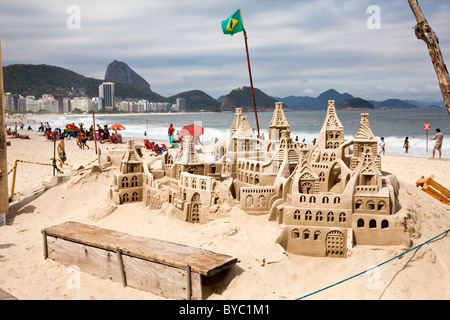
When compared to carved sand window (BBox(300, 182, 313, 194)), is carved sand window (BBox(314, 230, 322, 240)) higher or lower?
lower

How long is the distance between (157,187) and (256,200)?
4.72m

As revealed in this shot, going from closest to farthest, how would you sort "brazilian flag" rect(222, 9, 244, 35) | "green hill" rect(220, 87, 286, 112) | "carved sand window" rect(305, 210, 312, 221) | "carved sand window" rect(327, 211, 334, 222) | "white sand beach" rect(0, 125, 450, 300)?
1. "white sand beach" rect(0, 125, 450, 300)
2. "carved sand window" rect(327, 211, 334, 222)
3. "carved sand window" rect(305, 210, 312, 221)
4. "brazilian flag" rect(222, 9, 244, 35)
5. "green hill" rect(220, 87, 286, 112)

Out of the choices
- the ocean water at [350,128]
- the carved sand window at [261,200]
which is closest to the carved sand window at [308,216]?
the carved sand window at [261,200]

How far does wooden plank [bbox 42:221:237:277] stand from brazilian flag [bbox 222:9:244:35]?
13.6m

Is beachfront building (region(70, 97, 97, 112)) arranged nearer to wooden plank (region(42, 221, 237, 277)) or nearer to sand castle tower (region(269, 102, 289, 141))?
sand castle tower (region(269, 102, 289, 141))

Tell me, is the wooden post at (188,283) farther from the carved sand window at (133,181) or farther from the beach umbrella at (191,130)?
the beach umbrella at (191,130)

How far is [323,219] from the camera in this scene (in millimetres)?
12906

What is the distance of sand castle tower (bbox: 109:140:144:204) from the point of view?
18016 mm

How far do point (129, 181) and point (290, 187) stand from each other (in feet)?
25.2

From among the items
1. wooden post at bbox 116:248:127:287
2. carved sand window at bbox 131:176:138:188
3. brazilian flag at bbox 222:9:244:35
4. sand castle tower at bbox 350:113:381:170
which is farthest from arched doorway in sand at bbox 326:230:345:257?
brazilian flag at bbox 222:9:244:35

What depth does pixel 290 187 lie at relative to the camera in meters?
14.6

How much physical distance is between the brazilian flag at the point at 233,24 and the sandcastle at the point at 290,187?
4718mm

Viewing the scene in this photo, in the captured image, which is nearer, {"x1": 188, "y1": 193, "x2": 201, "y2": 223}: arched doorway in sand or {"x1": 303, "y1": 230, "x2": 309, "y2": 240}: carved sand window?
{"x1": 303, "y1": 230, "x2": 309, "y2": 240}: carved sand window
